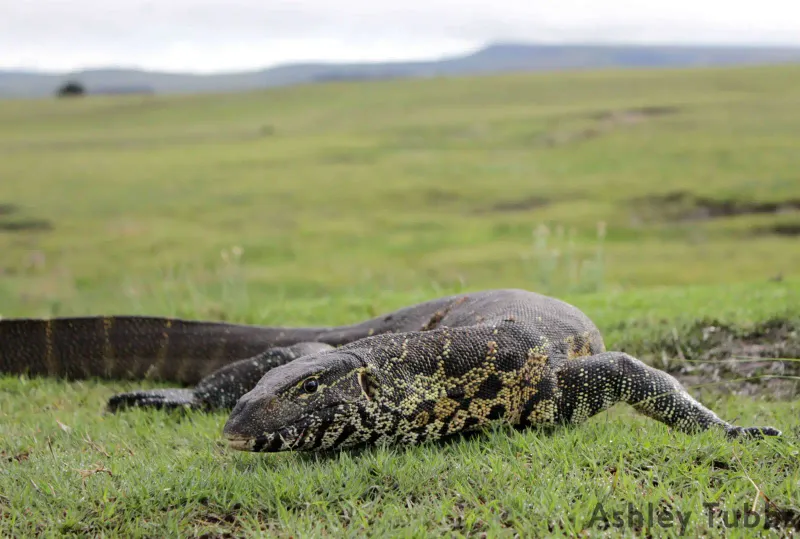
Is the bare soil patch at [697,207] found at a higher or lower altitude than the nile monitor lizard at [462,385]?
lower

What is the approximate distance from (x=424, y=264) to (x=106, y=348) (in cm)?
1209

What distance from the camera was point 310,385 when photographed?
14.6 feet

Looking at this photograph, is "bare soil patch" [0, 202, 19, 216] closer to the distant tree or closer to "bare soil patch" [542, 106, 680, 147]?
"bare soil patch" [542, 106, 680, 147]

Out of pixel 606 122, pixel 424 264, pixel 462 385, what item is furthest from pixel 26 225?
pixel 606 122

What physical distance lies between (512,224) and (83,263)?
38.0 feet

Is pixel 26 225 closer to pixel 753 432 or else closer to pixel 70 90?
pixel 753 432

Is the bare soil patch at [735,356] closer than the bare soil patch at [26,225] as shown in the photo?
Yes

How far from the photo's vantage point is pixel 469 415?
4.75 meters

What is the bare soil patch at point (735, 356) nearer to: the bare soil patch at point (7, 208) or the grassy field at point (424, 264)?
the grassy field at point (424, 264)

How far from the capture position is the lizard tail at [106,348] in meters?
7.35

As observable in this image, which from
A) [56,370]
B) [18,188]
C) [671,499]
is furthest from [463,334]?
[18,188]

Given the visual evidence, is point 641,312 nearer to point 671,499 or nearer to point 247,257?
point 671,499

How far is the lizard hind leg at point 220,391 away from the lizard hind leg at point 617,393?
2.07 metres

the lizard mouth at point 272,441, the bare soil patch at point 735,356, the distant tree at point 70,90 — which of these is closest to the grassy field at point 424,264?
the bare soil patch at point 735,356
